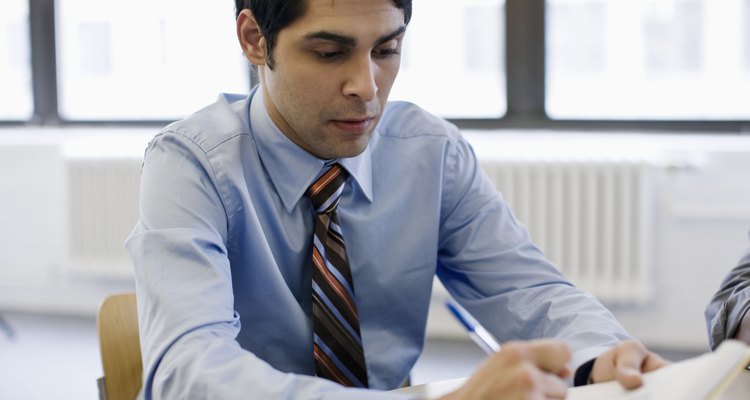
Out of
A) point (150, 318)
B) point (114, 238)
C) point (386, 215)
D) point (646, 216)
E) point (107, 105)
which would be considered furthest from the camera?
point (107, 105)

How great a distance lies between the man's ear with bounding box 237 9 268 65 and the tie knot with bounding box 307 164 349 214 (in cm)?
21

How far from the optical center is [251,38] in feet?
4.76

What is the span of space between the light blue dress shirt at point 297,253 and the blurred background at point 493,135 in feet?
4.84

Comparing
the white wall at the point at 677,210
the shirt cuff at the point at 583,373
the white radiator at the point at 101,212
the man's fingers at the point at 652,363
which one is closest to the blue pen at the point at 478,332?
the shirt cuff at the point at 583,373

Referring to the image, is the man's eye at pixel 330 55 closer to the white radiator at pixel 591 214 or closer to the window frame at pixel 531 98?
the white radiator at pixel 591 214

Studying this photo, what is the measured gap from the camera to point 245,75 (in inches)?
158

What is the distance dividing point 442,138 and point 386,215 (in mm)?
182

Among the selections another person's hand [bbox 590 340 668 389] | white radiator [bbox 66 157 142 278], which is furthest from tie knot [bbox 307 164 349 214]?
white radiator [bbox 66 157 142 278]

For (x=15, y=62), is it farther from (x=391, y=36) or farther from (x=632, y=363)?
(x=632, y=363)

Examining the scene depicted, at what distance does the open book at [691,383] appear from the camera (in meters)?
0.89

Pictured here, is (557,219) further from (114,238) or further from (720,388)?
(720,388)

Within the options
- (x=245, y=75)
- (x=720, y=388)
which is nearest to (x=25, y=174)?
(x=245, y=75)

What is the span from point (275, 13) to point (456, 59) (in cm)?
243

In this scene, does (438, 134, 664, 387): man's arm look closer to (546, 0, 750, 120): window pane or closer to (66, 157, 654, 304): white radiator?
(66, 157, 654, 304): white radiator
